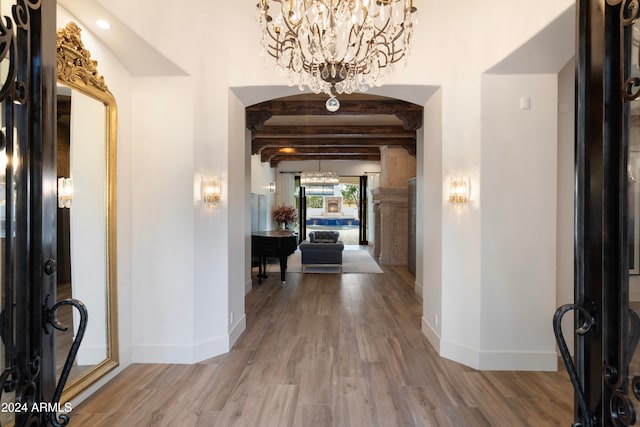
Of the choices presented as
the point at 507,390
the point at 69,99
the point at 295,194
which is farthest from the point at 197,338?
the point at 295,194

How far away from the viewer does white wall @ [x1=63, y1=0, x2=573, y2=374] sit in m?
3.34

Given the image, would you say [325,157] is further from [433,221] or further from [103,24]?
[103,24]

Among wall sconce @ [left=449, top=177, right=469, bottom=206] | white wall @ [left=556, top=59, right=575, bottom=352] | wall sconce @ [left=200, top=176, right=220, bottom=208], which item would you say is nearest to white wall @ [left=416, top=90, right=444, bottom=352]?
wall sconce @ [left=449, top=177, right=469, bottom=206]

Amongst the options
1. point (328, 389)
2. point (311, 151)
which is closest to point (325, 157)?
point (311, 151)

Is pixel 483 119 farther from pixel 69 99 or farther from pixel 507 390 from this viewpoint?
pixel 69 99

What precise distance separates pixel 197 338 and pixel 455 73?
3.82 metres

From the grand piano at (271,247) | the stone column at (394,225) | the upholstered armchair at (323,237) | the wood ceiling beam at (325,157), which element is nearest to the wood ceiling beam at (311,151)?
the wood ceiling beam at (325,157)

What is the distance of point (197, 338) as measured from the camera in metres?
3.46

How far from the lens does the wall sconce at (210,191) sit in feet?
11.3

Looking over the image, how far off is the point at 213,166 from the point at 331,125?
14.3 feet

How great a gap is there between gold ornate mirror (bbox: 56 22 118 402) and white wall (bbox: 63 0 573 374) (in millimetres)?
299

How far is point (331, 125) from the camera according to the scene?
745 centimetres

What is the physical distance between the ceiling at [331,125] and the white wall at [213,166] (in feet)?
6.53

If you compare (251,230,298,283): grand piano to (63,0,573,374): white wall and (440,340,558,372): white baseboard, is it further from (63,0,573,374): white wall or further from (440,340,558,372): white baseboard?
(440,340,558,372): white baseboard
